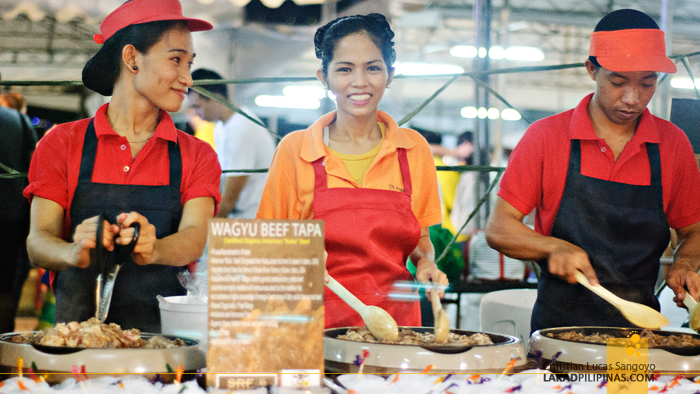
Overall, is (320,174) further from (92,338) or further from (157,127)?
(92,338)

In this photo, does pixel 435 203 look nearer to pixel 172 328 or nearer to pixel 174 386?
pixel 172 328

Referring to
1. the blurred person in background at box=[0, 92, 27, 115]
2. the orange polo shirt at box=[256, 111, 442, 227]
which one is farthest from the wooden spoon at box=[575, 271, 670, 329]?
the blurred person in background at box=[0, 92, 27, 115]

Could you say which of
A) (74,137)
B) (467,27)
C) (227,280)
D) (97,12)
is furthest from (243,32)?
(467,27)

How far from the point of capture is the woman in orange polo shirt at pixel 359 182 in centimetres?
139

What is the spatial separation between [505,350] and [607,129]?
0.86m

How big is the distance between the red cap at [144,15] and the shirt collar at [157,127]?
0.57 feet

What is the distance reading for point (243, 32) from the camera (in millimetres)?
4434

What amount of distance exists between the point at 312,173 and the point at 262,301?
66 centimetres

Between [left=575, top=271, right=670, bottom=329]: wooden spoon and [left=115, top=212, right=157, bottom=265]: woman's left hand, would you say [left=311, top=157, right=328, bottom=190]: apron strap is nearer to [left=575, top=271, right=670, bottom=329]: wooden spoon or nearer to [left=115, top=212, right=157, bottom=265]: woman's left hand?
[left=115, top=212, right=157, bottom=265]: woman's left hand

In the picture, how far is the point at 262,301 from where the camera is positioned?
0.81m

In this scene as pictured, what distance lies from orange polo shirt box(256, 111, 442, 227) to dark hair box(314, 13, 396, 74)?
0.51ft

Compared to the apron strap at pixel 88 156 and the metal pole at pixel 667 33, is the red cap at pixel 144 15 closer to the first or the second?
the apron strap at pixel 88 156

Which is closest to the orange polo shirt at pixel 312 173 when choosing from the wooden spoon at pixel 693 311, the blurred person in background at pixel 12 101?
the wooden spoon at pixel 693 311

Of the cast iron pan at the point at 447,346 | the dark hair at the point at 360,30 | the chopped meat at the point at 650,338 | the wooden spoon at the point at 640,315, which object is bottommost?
the chopped meat at the point at 650,338
